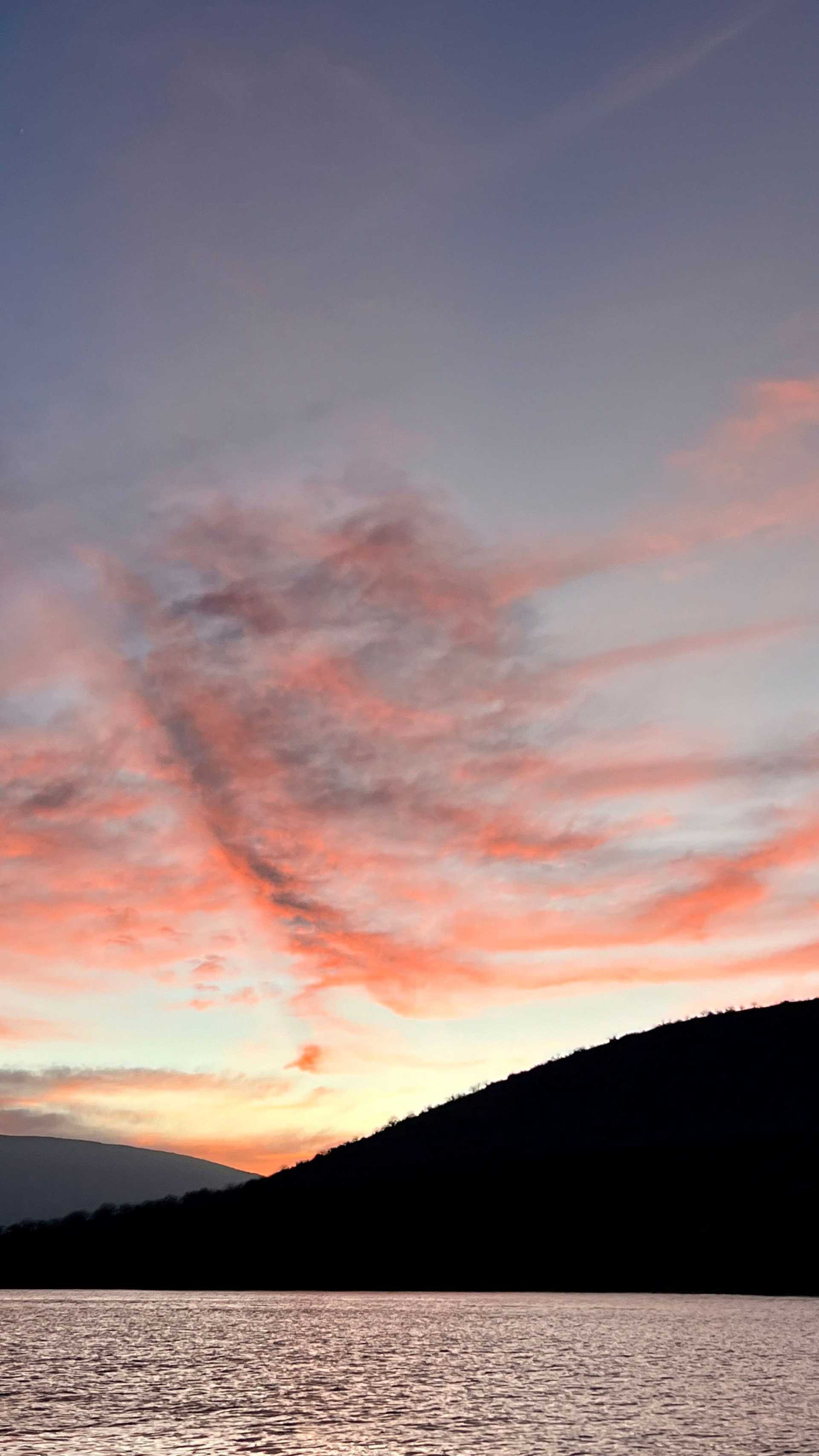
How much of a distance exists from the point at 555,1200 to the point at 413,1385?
363 feet

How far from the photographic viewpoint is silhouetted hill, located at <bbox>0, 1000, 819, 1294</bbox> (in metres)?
147

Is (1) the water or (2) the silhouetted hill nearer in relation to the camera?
(1) the water

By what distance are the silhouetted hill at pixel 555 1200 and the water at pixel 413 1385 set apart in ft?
157

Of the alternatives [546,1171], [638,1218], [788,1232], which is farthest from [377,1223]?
[788,1232]

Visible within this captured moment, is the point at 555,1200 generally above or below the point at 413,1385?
above

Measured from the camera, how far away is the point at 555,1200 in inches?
→ 6289

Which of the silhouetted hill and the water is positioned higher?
the silhouetted hill

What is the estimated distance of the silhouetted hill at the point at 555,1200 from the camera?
146875 mm

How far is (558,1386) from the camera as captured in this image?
2051 inches

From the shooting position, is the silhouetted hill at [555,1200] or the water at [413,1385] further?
the silhouetted hill at [555,1200]

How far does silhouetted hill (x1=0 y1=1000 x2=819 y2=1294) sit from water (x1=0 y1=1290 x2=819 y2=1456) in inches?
1886

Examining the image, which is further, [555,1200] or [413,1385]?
[555,1200]

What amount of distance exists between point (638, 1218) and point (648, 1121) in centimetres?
2424

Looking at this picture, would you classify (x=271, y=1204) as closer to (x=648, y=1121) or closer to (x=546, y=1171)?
(x=546, y=1171)
